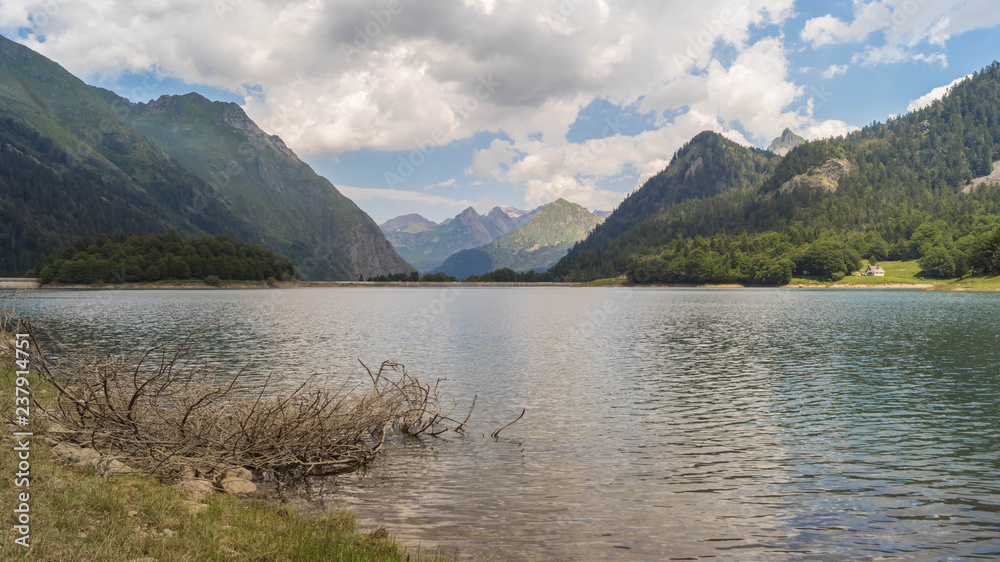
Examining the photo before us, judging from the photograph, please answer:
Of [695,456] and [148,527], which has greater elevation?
[148,527]

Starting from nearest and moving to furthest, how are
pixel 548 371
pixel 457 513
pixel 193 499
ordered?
pixel 193 499, pixel 457 513, pixel 548 371

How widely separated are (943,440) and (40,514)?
1286 inches

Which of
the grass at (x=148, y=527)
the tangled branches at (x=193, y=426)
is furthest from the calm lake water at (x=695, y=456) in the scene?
the grass at (x=148, y=527)

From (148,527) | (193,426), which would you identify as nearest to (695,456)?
(148,527)

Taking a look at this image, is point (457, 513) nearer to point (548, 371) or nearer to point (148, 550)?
point (148, 550)

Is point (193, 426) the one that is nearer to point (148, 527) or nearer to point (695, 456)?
point (148, 527)

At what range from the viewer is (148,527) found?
1226 cm

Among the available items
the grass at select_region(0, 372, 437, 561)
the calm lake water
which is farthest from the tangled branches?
the grass at select_region(0, 372, 437, 561)

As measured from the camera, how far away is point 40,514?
11328 mm

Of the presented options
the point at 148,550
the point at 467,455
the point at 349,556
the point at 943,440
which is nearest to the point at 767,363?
the point at 943,440

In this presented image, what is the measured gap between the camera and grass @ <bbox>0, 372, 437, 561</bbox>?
10.4 meters

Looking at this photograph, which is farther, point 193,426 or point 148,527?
point 193,426

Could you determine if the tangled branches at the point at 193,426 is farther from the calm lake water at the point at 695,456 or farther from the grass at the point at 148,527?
the grass at the point at 148,527

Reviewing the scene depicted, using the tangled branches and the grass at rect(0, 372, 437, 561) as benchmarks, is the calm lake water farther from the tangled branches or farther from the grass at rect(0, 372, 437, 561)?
the grass at rect(0, 372, 437, 561)
